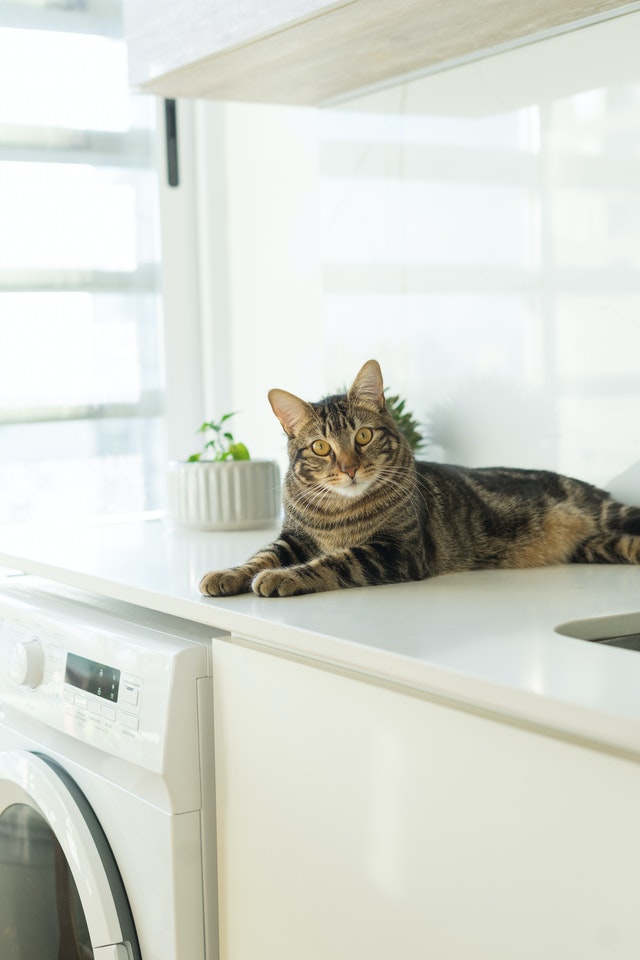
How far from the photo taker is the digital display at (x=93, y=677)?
130 cm

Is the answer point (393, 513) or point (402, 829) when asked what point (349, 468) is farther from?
point (402, 829)

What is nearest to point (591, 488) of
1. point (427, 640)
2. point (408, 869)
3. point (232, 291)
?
point (427, 640)

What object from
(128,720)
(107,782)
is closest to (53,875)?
(107,782)

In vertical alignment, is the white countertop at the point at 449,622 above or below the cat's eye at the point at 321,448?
below

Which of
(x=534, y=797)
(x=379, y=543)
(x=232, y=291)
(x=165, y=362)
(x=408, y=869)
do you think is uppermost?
(x=232, y=291)

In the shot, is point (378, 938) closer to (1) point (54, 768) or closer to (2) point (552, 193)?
(1) point (54, 768)

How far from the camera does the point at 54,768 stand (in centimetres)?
142

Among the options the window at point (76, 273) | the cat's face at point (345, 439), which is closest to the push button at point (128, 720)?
the cat's face at point (345, 439)

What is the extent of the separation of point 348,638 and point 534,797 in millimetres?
238

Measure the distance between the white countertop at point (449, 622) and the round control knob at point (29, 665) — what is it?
98mm

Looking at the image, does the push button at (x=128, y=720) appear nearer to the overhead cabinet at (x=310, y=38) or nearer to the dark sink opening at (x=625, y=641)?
the dark sink opening at (x=625, y=641)

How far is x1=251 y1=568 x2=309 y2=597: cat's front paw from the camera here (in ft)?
4.04

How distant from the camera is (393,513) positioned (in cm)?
139

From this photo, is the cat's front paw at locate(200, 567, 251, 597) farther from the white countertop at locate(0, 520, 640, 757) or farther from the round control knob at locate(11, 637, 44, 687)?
the round control knob at locate(11, 637, 44, 687)
